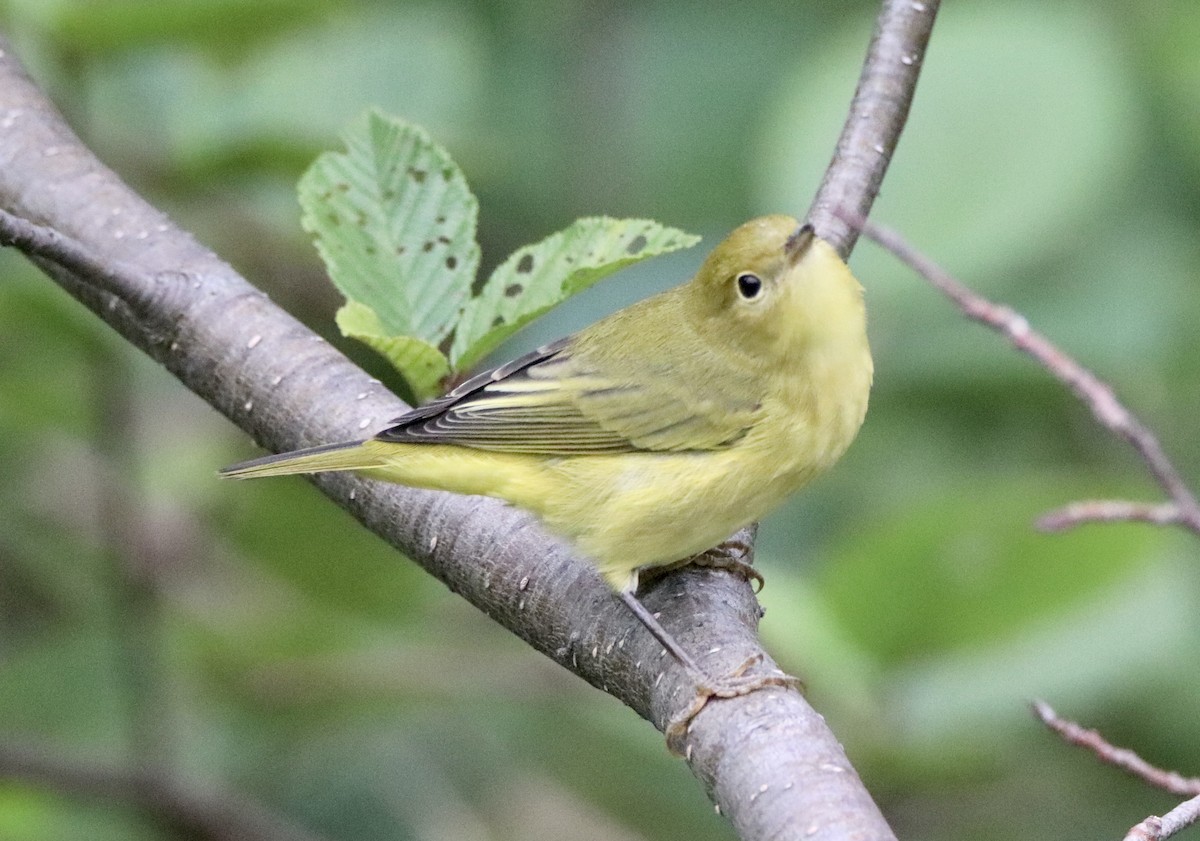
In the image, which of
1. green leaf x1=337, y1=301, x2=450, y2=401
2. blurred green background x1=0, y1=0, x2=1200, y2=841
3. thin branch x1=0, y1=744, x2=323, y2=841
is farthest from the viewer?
thin branch x1=0, y1=744, x2=323, y2=841

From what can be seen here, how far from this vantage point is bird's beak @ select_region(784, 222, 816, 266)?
2883 mm

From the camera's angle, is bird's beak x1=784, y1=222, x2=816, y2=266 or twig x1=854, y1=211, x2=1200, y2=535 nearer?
twig x1=854, y1=211, x2=1200, y2=535

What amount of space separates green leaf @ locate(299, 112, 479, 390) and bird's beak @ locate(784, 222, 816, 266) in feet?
2.03

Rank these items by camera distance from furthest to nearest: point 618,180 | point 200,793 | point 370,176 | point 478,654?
1. point 618,180
2. point 478,654
3. point 200,793
4. point 370,176

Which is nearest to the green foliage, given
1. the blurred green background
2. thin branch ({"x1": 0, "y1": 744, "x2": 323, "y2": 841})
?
the blurred green background

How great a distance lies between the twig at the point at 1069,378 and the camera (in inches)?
87.0

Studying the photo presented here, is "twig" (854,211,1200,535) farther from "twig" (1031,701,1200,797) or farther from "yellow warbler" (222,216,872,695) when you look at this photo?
"yellow warbler" (222,216,872,695)

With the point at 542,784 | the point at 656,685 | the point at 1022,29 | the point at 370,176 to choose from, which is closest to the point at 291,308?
the point at 542,784

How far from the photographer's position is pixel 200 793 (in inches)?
157

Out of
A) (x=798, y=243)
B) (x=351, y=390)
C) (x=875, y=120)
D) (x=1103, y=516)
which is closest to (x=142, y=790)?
(x=351, y=390)

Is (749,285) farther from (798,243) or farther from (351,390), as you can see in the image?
(351,390)

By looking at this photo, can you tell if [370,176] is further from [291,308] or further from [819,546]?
[819,546]

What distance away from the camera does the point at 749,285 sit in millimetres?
3139

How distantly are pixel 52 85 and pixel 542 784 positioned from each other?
2.73 meters
